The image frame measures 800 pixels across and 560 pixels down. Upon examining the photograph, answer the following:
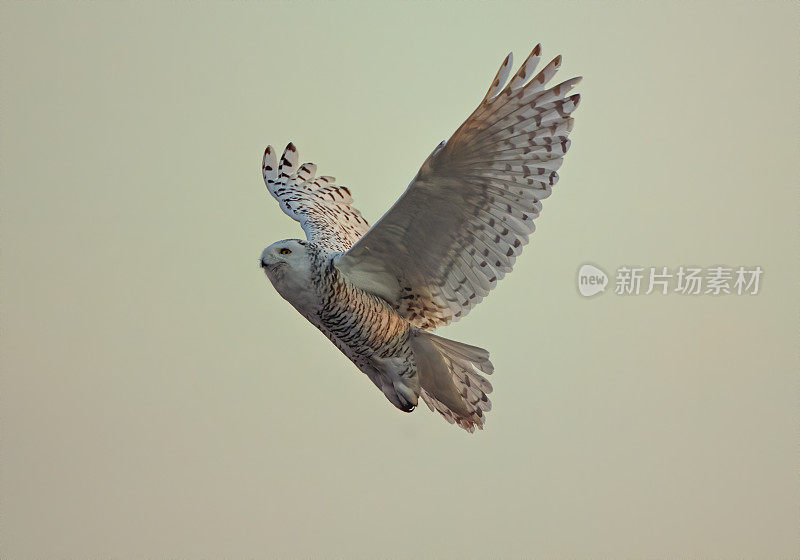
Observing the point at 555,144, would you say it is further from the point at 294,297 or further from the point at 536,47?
the point at 294,297

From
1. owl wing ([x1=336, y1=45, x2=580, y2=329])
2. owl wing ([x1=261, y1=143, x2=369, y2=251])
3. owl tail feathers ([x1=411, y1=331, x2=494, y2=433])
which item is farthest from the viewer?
owl wing ([x1=261, y1=143, x2=369, y2=251])

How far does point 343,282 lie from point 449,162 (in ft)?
1.25

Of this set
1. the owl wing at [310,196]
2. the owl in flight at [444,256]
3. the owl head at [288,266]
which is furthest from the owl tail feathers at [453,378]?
the owl wing at [310,196]

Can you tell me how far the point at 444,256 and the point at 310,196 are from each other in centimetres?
77

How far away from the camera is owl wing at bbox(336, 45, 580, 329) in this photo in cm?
198

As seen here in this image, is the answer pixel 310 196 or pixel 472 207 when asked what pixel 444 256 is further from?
pixel 310 196

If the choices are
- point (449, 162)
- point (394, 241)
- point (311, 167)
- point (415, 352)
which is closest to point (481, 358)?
point (415, 352)

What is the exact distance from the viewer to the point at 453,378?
237cm

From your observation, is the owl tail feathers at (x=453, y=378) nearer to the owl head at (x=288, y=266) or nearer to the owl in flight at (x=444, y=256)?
the owl in flight at (x=444, y=256)

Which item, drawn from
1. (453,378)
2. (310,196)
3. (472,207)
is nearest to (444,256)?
(472,207)

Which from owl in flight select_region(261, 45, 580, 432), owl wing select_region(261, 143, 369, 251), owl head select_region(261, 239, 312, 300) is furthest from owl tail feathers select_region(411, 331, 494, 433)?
owl wing select_region(261, 143, 369, 251)

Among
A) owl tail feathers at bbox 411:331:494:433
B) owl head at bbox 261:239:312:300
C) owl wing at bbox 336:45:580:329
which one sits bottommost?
owl head at bbox 261:239:312:300

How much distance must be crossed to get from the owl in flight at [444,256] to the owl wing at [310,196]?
0.96 ft

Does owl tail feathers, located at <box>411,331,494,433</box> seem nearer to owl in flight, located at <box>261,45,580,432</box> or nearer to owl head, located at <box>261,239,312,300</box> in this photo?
owl in flight, located at <box>261,45,580,432</box>
